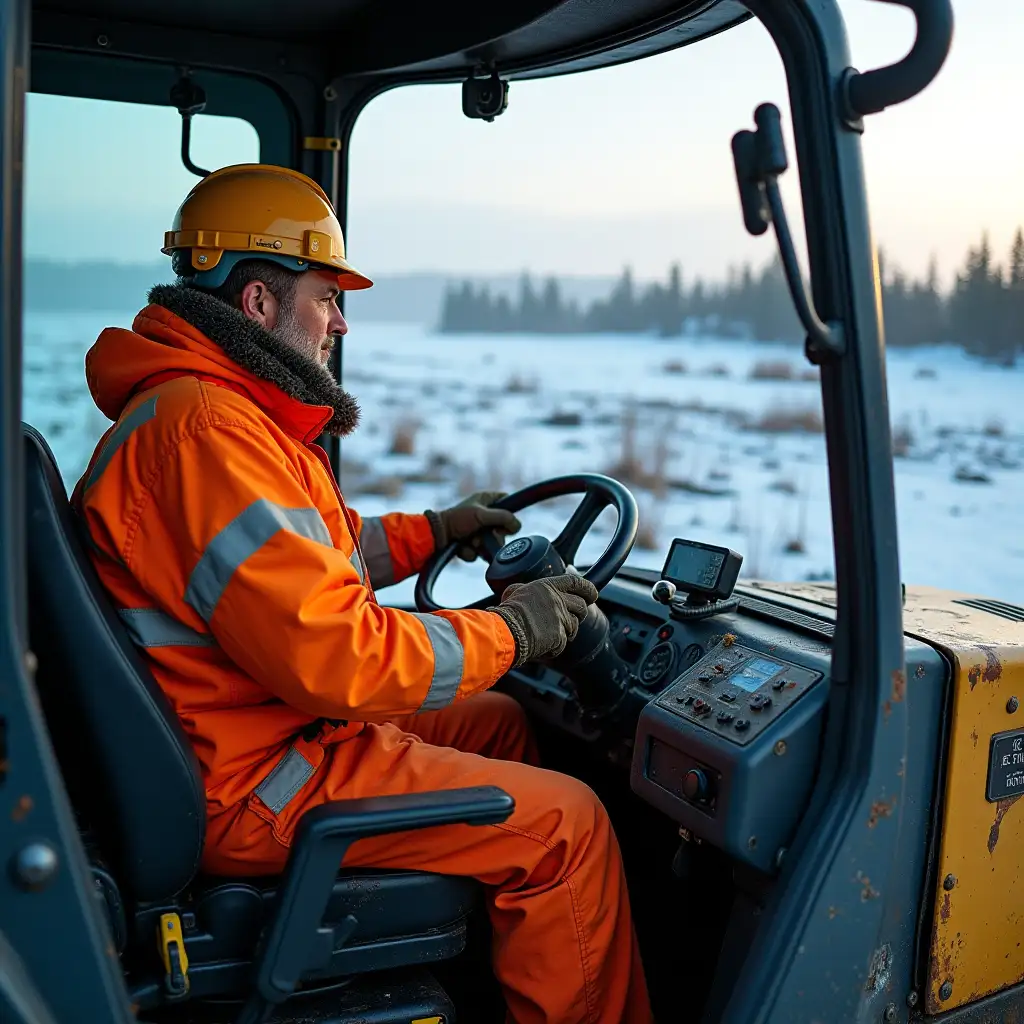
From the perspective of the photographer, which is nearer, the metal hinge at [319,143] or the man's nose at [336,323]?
the man's nose at [336,323]

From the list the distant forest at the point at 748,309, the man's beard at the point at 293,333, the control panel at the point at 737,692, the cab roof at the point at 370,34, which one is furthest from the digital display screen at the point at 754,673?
the distant forest at the point at 748,309

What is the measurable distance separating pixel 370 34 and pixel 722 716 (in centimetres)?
173

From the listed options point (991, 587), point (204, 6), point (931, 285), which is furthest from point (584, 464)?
point (204, 6)

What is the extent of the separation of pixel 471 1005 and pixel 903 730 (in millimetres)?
1105

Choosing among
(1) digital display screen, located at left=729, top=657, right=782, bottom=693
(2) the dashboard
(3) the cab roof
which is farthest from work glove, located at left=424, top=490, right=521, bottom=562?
(3) the cab roof

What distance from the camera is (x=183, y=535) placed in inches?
69.8

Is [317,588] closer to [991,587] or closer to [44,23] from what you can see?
[44,23]

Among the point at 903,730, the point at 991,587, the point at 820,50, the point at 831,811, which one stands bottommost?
the point at 991,587

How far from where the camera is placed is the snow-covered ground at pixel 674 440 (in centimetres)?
1094

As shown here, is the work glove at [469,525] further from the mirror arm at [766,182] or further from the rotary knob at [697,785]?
the mirror arm at [766,182]

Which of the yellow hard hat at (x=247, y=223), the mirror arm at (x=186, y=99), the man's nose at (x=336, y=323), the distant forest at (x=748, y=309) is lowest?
the man's nose at (x=336, y=323)

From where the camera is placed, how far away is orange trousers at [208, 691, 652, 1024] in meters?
1.96

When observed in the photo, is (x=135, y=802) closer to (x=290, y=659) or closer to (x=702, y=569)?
(x=290, y=659)

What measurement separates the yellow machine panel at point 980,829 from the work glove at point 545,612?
1.92 feet
